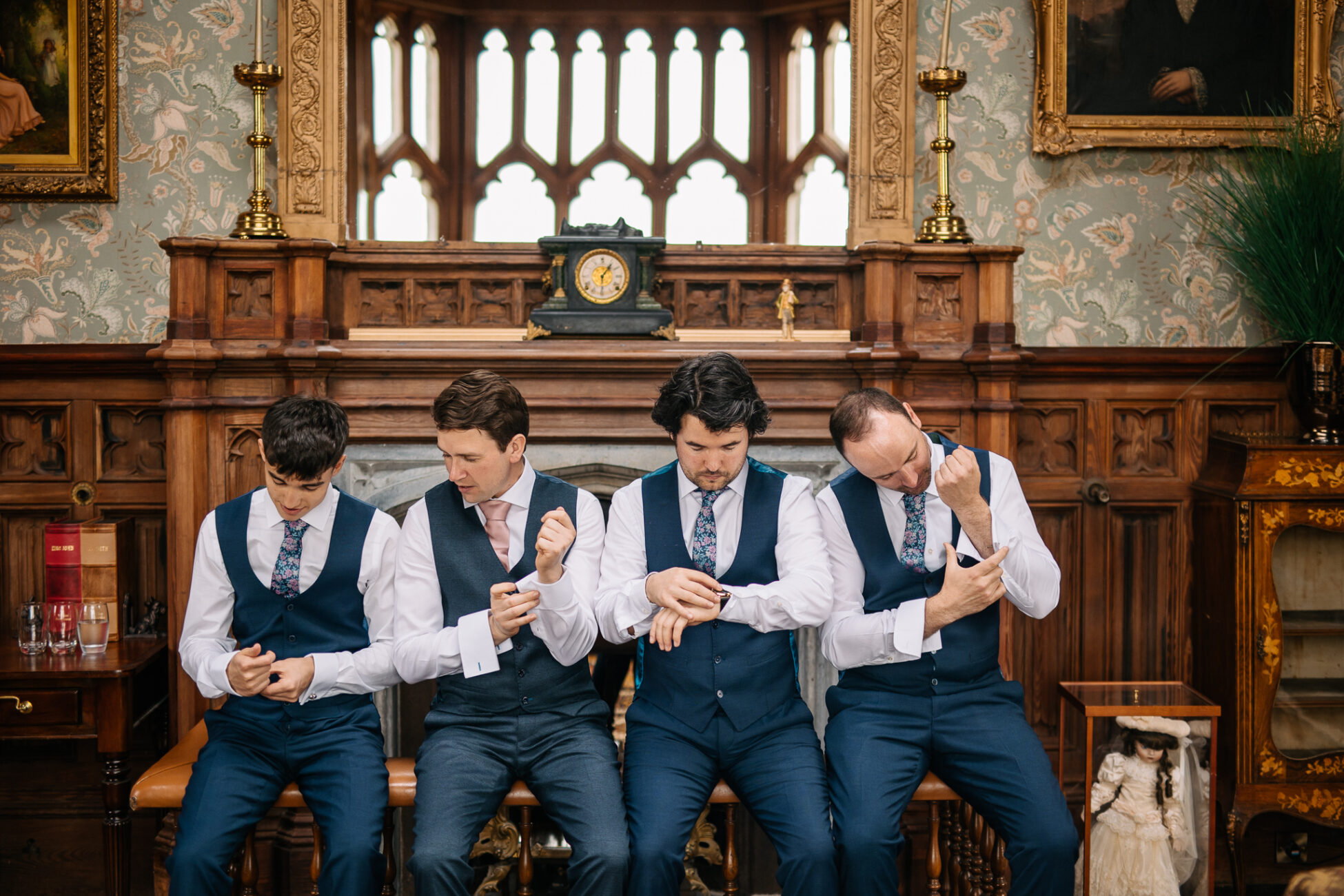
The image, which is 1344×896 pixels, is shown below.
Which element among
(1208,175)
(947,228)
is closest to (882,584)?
(947,228)

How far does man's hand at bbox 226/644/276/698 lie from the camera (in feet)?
7.44

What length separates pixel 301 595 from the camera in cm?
242

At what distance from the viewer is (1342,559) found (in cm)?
326

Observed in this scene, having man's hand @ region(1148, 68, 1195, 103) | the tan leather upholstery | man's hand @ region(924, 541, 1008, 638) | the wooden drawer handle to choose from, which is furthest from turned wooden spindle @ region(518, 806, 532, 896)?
man's hand @ region(1148, 68, 1195, 103)

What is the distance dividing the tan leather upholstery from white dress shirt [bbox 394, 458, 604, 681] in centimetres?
25

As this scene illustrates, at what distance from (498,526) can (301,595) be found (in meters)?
0.49

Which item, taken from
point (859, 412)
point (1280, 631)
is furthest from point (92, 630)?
point (1280, 631)

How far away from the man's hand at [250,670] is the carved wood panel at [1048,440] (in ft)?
8.06

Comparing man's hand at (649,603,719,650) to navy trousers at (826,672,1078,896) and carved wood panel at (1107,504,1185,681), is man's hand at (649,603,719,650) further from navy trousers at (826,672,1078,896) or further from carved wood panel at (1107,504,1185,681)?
carved wood panel at (1107,504,1185,681)

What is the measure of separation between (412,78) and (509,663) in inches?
105

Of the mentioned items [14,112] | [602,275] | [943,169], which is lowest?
[602,275]

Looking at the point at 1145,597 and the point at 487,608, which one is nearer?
the point at 487,608

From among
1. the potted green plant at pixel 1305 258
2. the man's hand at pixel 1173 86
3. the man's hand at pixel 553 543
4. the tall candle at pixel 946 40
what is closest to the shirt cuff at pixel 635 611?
the man's hand at pixel 553 543

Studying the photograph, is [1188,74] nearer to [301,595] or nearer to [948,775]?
[948,775]
